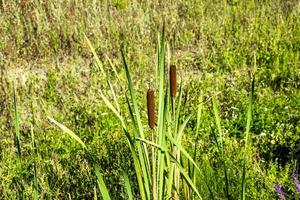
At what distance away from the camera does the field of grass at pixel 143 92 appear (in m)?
2.63

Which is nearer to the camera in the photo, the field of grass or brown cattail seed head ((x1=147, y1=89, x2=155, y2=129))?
brown cattail seed head ((x1=147, y1=89, x2=155, y2=129))

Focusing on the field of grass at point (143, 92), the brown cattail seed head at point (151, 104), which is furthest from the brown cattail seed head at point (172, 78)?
the brown cattail seed head at point (151, 104)

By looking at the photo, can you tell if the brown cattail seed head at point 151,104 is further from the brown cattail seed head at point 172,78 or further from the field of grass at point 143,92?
the brown cattail seed head at point 172,78

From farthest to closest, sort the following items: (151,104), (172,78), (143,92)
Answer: (143,92) → (172,78) → (151,104)

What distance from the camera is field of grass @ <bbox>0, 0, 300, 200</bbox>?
2.63 metres

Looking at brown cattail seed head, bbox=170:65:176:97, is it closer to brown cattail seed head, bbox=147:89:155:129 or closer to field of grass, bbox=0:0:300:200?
field of grass, bbox=0:0:300:200

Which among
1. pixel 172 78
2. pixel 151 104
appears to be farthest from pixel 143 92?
pixel 151 104

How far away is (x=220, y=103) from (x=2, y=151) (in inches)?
72.8

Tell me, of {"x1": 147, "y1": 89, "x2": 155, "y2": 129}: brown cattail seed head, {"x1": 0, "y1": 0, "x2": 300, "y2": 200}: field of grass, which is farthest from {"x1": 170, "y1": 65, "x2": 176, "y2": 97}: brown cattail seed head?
{"x1": 147, "y1": 89, "x2": 155, "y2": 129}: brown cattail seed head

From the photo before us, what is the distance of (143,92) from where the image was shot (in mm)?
4332

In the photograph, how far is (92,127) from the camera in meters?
3.84

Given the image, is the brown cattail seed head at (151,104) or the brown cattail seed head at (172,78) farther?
the brown cattail seed head at (172,78)

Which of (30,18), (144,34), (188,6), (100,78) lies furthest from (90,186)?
(188,6)

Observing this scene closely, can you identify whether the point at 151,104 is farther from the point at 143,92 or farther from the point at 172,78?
the point at 143,92
